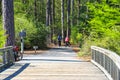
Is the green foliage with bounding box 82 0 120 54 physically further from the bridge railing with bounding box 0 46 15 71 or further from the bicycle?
the bridge railing with bounding box 0 46 15 71

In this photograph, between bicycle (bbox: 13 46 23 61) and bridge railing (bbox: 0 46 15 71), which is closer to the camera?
bridge railing (bbox: 0 46 15 71)

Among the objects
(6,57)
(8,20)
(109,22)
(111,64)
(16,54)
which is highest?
(8,20)

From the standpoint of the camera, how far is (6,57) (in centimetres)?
1878

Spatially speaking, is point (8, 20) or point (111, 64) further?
point (8, 20)

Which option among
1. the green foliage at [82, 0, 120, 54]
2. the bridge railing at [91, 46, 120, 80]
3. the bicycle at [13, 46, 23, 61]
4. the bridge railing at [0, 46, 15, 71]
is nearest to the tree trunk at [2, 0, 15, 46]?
the bicycle at [13, 46, 23, 61]

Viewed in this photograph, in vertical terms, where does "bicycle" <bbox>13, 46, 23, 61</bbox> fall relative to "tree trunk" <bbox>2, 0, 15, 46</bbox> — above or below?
below

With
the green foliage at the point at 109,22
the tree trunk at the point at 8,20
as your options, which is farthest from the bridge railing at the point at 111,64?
the tree trunk at the point at 8,20

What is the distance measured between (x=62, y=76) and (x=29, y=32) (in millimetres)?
25642

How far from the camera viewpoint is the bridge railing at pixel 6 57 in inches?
698

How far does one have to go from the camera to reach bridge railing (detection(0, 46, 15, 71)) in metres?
17.7

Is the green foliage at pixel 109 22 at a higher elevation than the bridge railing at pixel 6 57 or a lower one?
higher

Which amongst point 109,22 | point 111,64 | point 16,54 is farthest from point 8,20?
point 111,64

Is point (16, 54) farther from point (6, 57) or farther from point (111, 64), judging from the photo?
point (111, 64)

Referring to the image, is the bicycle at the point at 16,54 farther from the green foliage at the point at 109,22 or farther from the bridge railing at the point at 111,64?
the bridge railing at the point at 111,64
